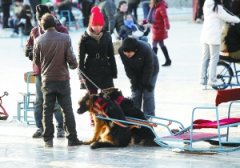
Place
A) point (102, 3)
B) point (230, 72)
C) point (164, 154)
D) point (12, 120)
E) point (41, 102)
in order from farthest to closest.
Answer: point (102, 3), point (230, 72), point (12, 120), point (41, 102), point (164, 154)

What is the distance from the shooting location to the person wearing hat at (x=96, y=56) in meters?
11.6

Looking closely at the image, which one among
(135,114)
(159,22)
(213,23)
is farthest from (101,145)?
(159,22)

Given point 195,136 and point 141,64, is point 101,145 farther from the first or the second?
point 141,64

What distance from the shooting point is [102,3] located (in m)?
23.6

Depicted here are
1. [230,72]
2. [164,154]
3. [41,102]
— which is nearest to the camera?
[164,154]

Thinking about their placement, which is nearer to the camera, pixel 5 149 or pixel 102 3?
pixel 5 149

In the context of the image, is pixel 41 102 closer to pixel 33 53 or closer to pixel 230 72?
pixel 33 53

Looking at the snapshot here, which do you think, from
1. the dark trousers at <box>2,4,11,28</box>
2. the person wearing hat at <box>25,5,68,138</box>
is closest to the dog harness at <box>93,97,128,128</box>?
the person wearing hat at <box>25,5,68,138</box>

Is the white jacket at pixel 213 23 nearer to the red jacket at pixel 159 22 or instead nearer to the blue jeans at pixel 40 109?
the red jacket at pixel 159 22

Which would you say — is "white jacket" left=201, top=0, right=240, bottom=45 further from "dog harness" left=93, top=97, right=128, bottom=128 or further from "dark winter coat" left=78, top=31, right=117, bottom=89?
"dog harness" left=93, top=97, right=128, bottom=128

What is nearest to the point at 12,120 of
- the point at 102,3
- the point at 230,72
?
the point at 230,72

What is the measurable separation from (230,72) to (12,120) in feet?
14.1

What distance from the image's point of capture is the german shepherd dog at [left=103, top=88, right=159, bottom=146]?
10695mm

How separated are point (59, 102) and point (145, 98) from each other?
5.06 ft
